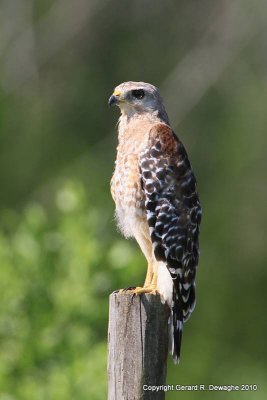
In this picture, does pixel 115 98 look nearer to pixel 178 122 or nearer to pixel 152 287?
pixel 152 287

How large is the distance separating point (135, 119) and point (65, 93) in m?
9.23

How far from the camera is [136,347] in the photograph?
6113 mm

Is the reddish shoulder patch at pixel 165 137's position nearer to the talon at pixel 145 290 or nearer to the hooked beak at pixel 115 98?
the hooked beak at pixel 115 98

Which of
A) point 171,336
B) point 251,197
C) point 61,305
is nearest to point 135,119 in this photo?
point 171,336

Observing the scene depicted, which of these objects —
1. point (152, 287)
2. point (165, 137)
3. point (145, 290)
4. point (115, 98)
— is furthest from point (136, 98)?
point (145, 290)

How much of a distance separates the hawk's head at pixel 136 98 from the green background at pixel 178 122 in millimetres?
5170

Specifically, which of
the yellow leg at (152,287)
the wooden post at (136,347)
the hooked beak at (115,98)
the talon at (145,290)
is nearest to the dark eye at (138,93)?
the hooked beak at (115,98)

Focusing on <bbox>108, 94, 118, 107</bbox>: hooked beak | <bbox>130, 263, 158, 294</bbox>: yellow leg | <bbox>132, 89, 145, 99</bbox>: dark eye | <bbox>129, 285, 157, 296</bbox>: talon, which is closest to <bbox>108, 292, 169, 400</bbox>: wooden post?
<bbox>129, 285, 157, 296</bbox>: talon

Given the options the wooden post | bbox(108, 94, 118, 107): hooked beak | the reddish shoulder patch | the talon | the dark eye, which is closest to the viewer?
the wooden post

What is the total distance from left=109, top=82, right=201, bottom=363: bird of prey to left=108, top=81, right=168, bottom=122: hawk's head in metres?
0.23

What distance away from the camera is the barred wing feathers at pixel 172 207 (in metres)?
7.37

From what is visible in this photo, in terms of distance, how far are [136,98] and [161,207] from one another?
2.87 ft

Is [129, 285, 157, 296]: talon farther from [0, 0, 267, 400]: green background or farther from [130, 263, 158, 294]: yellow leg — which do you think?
[0, 0, 267, 400]: green background

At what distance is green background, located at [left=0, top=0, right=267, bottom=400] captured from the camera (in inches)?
608
